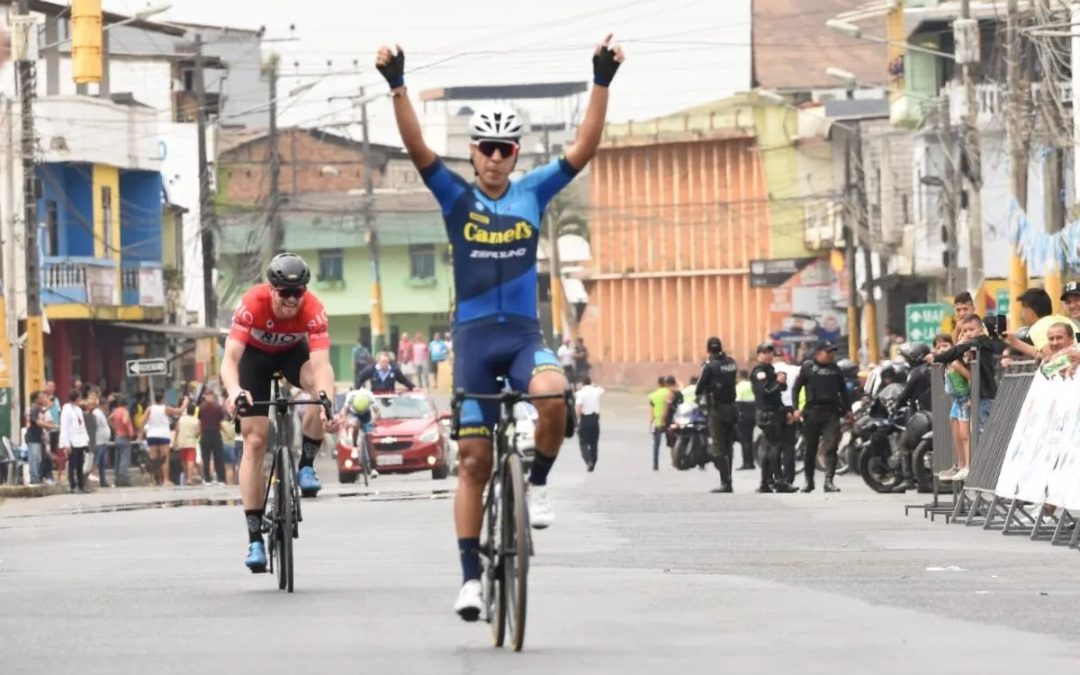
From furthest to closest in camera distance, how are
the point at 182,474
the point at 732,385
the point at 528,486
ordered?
the point at 182,474
the point at 732,385
the point at 528,486

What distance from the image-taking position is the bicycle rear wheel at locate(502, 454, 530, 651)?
1103 centimetres

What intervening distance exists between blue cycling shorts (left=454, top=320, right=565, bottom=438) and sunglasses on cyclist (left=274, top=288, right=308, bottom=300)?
295 centimetres

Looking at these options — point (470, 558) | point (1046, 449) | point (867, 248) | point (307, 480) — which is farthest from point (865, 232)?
point (470, 558)

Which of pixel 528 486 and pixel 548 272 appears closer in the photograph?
pixel 528 486

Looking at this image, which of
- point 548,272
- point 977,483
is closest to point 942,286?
point 548,272

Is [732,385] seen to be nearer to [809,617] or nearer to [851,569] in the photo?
[851,569]

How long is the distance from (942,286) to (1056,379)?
57.0m

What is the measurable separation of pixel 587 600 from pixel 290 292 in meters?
2.31

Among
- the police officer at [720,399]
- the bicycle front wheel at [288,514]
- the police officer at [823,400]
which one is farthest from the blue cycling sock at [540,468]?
the police officer at [720,399]

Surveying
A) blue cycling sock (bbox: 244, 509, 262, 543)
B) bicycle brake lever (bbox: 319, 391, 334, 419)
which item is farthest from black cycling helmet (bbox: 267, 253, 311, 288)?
blue cycling sock (bbox: 244, 509, 262, 543)

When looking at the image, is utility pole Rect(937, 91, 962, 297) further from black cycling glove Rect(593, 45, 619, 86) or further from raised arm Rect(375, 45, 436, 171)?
raised arm Rect(375, 45, 436, 171)

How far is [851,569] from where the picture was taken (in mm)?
16438

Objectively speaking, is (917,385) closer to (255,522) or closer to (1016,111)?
(1016,111)

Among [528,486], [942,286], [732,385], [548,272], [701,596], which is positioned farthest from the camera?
[548,272]
